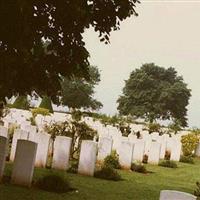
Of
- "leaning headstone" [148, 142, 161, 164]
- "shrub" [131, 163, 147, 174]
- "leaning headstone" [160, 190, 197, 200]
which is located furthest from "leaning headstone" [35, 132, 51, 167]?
"leaning headstone" [160, 190, 197, 200]

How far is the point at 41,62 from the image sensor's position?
8.73 meters

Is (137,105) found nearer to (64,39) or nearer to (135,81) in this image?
(135,81)

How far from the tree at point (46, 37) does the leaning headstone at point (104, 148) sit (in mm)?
5414

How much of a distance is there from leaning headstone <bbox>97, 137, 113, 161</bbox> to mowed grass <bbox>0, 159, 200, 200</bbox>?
1.10 metres

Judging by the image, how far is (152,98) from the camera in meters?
67.2

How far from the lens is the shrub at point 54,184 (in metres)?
9.60

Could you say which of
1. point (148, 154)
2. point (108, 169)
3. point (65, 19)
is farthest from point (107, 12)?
point (148, 154)

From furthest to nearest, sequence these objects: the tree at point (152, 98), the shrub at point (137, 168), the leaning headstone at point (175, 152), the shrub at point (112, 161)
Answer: the tree at point (152, 98) < the leaning headstone at point (175, 152) < the shrub at point (137, 168) < the shrub at point (112, 161)

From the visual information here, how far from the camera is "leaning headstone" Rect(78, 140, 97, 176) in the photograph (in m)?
11.9

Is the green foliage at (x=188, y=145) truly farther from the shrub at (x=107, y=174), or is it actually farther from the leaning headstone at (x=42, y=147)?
the leaning headstone at (x=42, y=147)

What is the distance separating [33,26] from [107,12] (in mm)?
1570

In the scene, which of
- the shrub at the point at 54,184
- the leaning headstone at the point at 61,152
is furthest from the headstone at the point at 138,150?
the shrub at the point at 54,184

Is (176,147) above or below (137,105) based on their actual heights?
below

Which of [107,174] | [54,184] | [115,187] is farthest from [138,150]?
[54,184]
